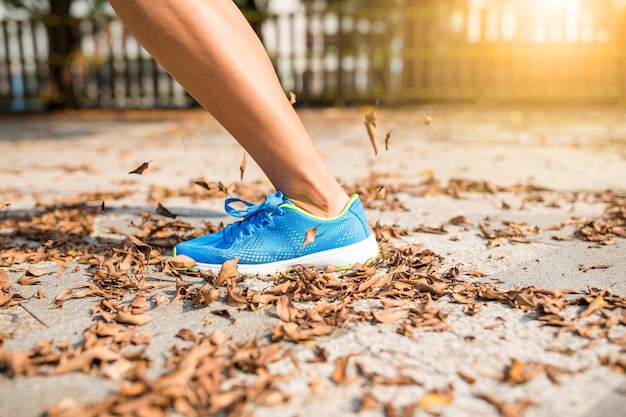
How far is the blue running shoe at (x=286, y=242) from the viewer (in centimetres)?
183

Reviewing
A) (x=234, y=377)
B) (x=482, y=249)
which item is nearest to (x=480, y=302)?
(x=482, y=249)

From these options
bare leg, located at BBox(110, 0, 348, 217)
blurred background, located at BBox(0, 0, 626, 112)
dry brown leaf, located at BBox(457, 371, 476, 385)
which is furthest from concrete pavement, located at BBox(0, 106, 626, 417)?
blurred background, located at BBox(0, 0, 626, 112)

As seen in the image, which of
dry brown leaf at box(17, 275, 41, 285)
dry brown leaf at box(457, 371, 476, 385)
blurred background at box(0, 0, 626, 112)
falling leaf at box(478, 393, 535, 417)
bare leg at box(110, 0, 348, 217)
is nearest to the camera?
falling leaf at box(478, 393, 535, 417)

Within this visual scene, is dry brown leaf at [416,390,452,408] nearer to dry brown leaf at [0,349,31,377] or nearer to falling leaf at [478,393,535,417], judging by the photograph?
falling leaf at [478,393,535,417]

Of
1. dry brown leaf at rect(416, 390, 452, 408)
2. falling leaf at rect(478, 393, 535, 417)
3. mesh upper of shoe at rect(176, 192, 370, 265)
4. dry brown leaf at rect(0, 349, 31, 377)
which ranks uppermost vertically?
mesh upper of shoe at rect(176, 192, 370, 265)

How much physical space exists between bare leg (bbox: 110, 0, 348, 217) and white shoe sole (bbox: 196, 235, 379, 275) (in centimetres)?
19

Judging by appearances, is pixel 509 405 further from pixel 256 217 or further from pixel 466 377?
pixel 256 217

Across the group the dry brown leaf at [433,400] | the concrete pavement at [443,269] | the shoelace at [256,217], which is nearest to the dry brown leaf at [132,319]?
the concrete pavement at [443,269]

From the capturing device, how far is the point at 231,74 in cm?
170

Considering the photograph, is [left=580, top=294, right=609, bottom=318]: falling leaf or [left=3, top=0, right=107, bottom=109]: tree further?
[left=3, top=0, right=107, bottom=109]: tree

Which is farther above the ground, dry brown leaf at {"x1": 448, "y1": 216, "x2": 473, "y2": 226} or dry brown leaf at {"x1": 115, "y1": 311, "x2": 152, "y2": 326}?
dry brown leaf at {"x1": 115, "y1": 311, "x2": 152, "y2": 326}

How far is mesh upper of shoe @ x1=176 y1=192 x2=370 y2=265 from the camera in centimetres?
183

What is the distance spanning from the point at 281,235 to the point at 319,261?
148 mm

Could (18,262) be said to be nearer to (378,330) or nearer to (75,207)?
(75,207)
